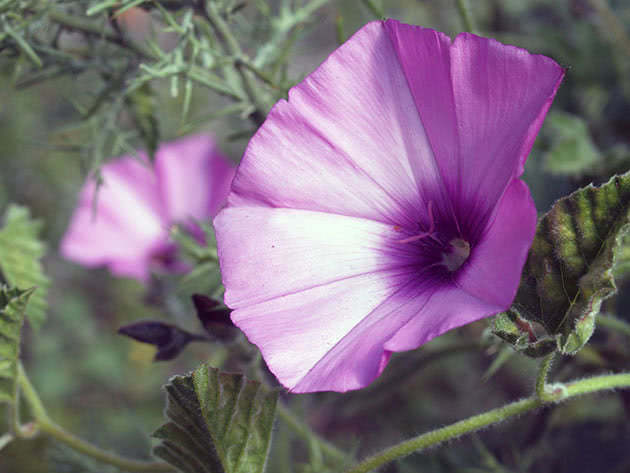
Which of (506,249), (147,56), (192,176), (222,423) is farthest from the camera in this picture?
(192,176)

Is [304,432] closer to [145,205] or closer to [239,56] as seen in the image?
[239,56]

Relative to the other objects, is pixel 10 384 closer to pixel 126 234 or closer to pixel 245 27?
pixel 245 27

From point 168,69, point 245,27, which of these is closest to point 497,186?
point 168,69

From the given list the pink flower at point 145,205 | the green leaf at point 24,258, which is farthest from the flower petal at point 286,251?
the pink flower at point 145,205

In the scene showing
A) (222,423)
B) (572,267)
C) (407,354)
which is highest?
(572,267)

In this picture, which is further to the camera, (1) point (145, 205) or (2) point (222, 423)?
(1) point (145, 205)

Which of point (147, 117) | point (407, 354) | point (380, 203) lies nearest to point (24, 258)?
point (147, 117)

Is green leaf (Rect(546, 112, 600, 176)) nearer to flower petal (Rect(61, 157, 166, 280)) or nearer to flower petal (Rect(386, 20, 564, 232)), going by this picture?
flower petal (Rect(386, 20, 564, 232))
